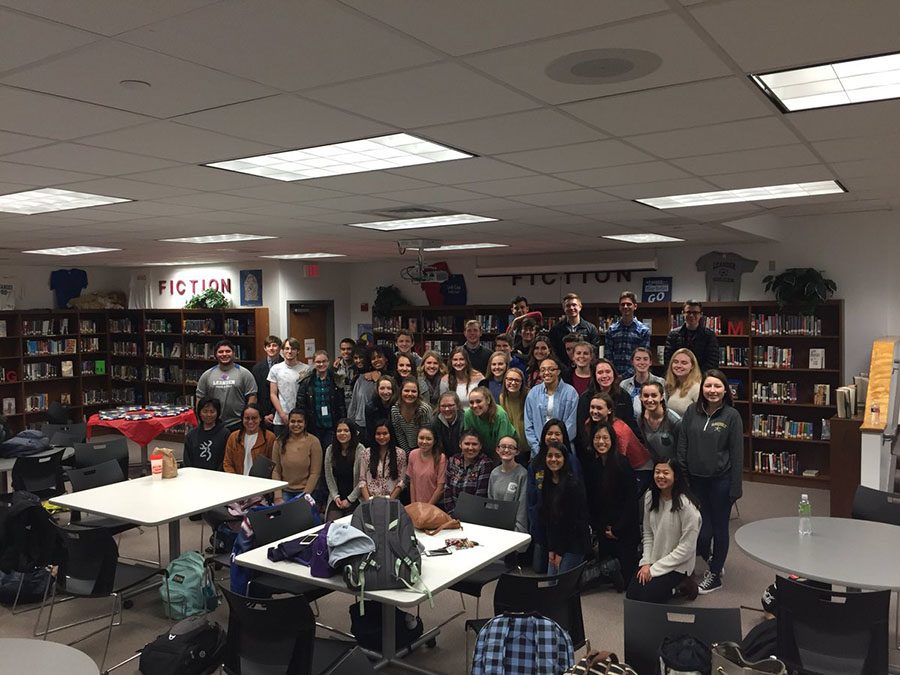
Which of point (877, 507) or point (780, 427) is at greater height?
point (877, 507)

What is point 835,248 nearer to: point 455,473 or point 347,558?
point 455,473

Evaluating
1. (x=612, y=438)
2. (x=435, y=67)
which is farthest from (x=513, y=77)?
(x=612, y=438)

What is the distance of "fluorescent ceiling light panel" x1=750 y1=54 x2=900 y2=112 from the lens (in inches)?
96.3

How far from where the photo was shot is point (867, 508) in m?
4.70

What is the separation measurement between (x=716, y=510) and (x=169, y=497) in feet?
13.3

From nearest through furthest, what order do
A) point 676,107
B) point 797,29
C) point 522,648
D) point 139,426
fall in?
point 797,29 → point 676,107 → point 522,648 → point 139,426

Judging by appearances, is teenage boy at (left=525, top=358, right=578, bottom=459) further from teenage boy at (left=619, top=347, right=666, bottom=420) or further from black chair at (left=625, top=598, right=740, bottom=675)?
black chair at (left=625, top=598, right=740, bottom=675)

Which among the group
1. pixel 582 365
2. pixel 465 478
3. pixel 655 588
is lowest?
pixel 655 588

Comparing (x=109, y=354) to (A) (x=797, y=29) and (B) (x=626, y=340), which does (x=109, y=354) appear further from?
(A) (x=797, y=29)

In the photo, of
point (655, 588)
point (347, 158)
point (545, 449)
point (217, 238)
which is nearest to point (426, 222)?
point (545, 449)

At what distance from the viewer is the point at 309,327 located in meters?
12.2

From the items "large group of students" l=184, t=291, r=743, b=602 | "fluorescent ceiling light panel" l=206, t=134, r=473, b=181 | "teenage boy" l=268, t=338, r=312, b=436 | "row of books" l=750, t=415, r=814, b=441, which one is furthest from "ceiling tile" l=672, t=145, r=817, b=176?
"row of books" l=750, t=415, r=814, b=441

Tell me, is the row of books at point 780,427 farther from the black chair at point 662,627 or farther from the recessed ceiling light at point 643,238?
the black chair at point 662,627

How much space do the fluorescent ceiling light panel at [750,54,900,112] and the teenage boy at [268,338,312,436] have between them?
18.8ft
